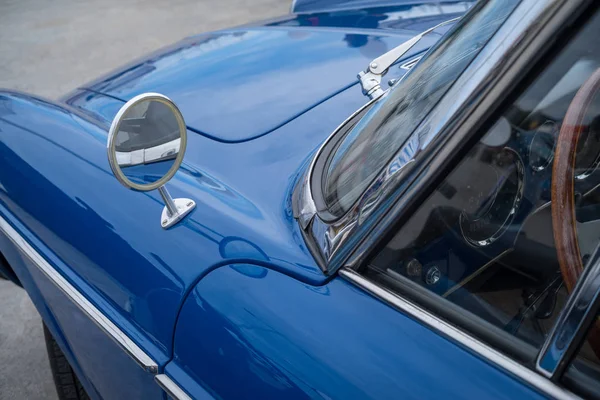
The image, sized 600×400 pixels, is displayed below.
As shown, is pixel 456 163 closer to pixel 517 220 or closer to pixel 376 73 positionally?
pixel 517 220

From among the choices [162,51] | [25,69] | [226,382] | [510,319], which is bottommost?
[25,69]

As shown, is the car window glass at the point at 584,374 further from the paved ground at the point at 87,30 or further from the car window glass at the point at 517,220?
the paved ground at the point at 87,30

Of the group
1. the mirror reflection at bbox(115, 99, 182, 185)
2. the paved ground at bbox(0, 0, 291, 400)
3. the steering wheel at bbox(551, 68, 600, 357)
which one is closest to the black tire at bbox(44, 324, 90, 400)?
the mirror reflection at bbox(115, 99, 182, 185)

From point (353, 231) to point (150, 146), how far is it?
1.59 feet

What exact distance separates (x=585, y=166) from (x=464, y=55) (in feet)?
0.94

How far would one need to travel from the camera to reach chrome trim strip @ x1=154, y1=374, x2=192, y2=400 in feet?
3.82

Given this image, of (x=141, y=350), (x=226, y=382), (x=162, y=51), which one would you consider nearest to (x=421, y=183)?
(x=226, y=382)

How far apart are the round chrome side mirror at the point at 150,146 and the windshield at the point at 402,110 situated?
325mm

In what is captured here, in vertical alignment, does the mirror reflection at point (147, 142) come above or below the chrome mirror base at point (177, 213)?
above

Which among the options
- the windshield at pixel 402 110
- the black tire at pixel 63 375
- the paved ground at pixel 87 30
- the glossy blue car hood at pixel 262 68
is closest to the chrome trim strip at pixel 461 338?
the windshield at pixel 402 110

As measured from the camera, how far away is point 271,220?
4.18 ft

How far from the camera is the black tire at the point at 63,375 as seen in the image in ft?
6.98

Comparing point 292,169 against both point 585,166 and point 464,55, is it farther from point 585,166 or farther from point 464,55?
point 585,166

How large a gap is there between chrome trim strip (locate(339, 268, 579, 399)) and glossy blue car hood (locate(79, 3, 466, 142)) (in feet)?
2.15
